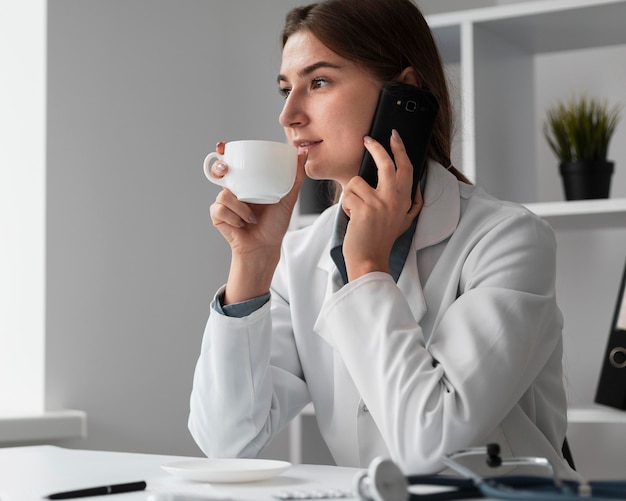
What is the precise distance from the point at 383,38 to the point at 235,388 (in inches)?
24.7

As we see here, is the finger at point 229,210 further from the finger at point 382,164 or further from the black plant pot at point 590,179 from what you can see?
the black plant pot at point 590,179

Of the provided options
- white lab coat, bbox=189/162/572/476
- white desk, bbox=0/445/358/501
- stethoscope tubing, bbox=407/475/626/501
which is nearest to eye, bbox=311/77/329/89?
white lab coat, bbox=189/162/572/476

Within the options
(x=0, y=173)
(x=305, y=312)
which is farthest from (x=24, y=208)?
(x=305, y=312)

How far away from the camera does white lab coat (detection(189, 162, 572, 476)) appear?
118cm

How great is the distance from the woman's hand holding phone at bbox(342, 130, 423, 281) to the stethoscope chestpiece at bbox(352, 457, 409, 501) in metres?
0.59

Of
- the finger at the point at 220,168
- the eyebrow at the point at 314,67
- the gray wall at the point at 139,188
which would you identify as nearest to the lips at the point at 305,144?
the eyebrow at the point at 314,67

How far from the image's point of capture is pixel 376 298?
122cm

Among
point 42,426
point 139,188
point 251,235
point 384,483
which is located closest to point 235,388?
point 251,235

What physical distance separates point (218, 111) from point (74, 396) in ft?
3.40

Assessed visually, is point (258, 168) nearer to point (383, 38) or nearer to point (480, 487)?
point (383, 38)

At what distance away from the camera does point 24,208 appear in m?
2.40

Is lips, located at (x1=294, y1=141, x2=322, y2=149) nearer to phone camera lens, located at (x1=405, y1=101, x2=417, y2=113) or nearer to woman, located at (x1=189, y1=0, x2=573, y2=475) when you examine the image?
woman, located at (x1=189, y1=0, x2=573, y2=475)

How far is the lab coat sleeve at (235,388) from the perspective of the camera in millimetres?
1422

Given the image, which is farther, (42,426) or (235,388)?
(42,426)
